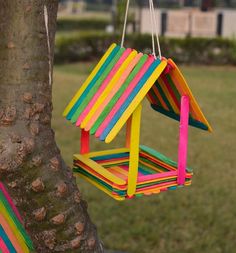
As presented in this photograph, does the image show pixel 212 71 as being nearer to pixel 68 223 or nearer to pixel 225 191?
pixel 225 191

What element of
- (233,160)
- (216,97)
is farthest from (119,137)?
(216,97)

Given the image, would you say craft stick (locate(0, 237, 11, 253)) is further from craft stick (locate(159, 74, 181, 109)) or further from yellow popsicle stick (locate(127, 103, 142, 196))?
craft stick (locate(159, 74, 181, 109))

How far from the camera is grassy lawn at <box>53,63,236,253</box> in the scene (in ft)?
13.2

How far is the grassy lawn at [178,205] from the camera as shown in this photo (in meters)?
4.02

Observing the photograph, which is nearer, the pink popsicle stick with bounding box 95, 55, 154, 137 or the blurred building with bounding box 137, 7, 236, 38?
the pink popsicle stick with bounding box 95, 55, 154, 137

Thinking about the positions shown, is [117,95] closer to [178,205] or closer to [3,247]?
[3,247]

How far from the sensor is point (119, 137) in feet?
22.8

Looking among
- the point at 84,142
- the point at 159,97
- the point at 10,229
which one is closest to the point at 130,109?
the point at 159,97

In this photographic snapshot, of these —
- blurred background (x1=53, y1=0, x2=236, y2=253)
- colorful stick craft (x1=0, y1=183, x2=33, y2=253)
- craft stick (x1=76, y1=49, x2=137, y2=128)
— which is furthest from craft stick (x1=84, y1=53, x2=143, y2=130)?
blurred background (x1=53, y1=0, x2=236, y2=253)

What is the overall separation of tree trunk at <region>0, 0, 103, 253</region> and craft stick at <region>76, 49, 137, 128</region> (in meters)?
0.30

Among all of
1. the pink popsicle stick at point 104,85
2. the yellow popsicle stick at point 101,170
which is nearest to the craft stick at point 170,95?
the pink popsicle stick at point 104,85

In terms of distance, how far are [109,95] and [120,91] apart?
0.05 meters

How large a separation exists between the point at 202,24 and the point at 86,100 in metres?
14.3

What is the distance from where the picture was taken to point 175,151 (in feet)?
20.7
